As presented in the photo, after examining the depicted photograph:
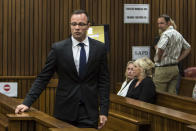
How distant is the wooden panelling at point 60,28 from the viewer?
686cm

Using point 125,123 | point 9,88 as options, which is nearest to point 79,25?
point 125,123

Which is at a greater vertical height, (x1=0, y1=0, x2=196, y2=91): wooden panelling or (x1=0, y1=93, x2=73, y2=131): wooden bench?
(x1=0, y1=0, x2=196, y2=91): wooden panelling

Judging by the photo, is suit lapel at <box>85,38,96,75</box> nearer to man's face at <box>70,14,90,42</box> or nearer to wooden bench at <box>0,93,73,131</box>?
man's face at <box>70,14,90,42</box>

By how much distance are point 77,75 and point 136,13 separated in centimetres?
431

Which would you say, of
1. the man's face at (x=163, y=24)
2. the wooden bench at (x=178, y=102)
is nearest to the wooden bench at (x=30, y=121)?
the wooden bench at (x=178, y=102)

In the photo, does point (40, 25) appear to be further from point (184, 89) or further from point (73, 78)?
point (73, 78)

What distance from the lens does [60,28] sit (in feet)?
23.1

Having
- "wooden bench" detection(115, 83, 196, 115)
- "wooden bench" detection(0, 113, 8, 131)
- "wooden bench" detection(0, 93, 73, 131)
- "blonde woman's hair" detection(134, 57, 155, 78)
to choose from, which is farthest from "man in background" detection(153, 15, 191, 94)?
"wooden bench" detection(0, 93, 73, 131)

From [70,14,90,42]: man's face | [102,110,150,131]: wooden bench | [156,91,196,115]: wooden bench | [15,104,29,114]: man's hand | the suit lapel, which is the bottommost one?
[102,110,150,131]: wooden bench

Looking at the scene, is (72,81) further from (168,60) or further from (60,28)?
(60,28)

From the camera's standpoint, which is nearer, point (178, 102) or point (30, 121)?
point (30, 121)

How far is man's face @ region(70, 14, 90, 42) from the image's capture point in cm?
310

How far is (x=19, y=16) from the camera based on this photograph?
6.89 m

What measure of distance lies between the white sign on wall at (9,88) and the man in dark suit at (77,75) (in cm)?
361
